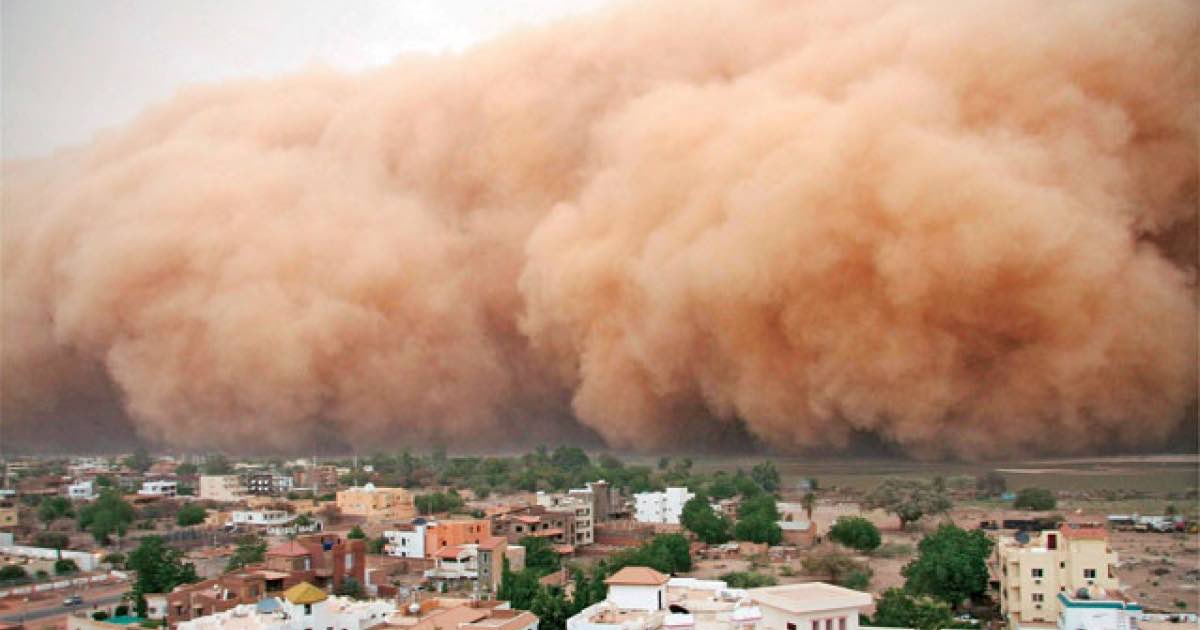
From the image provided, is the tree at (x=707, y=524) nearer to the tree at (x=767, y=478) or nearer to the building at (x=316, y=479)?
the tree at (x=767, y=478)

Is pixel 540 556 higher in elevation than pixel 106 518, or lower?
lower

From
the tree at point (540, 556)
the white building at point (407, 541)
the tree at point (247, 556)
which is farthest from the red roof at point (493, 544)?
the tree at point (247, 556)

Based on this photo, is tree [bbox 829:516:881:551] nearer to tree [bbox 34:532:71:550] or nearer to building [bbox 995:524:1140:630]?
building [bbox 995:524:1140:630]

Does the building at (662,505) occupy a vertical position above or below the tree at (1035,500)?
below

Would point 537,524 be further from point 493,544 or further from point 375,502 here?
point 375,502

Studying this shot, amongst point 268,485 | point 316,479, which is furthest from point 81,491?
point 316,479
